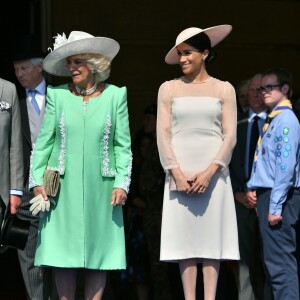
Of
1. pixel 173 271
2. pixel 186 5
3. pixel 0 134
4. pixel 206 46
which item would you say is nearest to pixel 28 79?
pixel 0 134

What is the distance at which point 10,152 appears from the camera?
8.85m

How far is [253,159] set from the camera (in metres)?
9.95

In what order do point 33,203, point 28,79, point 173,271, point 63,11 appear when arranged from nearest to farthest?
point 33,203 < point 28,79 < point 173,271 < point 63,11

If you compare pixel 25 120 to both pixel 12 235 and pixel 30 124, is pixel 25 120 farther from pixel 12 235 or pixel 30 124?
pixel 12 235

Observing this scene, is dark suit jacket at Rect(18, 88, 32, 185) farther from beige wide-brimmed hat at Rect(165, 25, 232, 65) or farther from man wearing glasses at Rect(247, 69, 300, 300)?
man wearing glasses at Rect(247, 69, 300, 300)

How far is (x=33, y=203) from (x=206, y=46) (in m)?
1.64

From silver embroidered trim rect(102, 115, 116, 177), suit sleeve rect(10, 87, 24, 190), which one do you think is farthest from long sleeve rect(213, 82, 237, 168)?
suit sleeve rect(10, 87, 24, 190)

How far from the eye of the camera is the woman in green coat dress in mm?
8648

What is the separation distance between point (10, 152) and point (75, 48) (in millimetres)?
857

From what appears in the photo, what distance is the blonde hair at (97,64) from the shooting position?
876 centimetres

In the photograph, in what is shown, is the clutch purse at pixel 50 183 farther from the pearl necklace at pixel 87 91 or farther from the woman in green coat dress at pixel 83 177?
the pearl necklace at pixel 87 91

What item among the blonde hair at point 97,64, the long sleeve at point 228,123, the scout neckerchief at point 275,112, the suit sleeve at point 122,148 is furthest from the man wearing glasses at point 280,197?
the blonde hair at point 97,64

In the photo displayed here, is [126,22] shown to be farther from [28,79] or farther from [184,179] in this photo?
[184,179]

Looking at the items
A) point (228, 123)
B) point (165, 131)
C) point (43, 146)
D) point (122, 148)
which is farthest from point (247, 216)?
point (43, 146)
